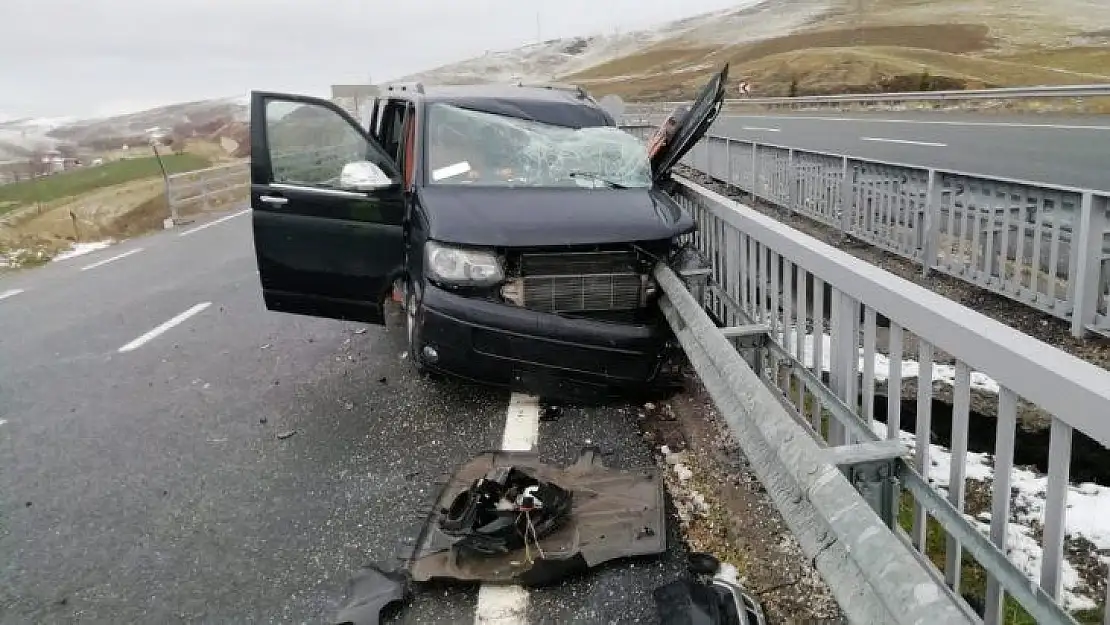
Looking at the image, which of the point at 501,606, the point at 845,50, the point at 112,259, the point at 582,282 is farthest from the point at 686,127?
the point at 845,50

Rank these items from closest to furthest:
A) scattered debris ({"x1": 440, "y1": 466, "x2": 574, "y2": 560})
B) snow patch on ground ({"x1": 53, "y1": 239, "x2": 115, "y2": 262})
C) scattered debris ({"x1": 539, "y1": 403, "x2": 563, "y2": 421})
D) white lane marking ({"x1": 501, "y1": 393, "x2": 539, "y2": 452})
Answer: scattered debris ({"x1": 440, "y1": 466, "x2": 574, "y2": 560}) → white lane marking ({"x1": 501, "y1": 393, "x2": 539, "y2": 452}) → scattered debris ({"x1": 539, "y1": 403, "x2": 563, "y2": 421}) → snow patch on ground ({"x1": 53, "y1": 239, "x2": 115, "y2": 262})

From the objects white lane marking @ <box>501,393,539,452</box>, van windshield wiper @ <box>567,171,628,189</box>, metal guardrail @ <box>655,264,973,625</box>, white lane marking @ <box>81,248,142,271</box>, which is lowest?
white lane marking @ <box>81,248,142,271</box>

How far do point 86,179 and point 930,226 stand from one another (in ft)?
143

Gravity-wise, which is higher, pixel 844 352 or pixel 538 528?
pixel 844 352

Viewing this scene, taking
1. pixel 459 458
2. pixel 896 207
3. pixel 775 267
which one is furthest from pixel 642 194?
pixel 896 207

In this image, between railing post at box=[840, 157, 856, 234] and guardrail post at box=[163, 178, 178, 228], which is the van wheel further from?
guardrail post at box=[163, 178, 178, 228]

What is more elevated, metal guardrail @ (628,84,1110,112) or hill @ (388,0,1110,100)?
hill @ (388,0,1110,100)

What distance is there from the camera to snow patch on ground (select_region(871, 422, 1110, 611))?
3.26m

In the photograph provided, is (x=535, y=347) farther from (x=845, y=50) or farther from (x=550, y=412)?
(x=845, y=50)

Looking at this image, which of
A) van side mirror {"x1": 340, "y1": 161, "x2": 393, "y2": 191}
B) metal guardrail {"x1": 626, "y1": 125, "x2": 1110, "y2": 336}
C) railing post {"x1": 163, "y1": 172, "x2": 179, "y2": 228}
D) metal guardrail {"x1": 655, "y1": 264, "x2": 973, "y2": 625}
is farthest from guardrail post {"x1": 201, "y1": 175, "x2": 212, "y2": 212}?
metal guardrail {"x1": 655, "y1": 264, "x2": 973, "y2": 625}

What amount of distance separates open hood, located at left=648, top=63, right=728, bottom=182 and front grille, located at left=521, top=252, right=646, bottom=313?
1264mm

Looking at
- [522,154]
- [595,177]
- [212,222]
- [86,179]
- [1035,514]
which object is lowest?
[86,179]

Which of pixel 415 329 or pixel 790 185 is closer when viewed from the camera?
pixel 415 329

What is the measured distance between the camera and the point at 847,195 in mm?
10344
